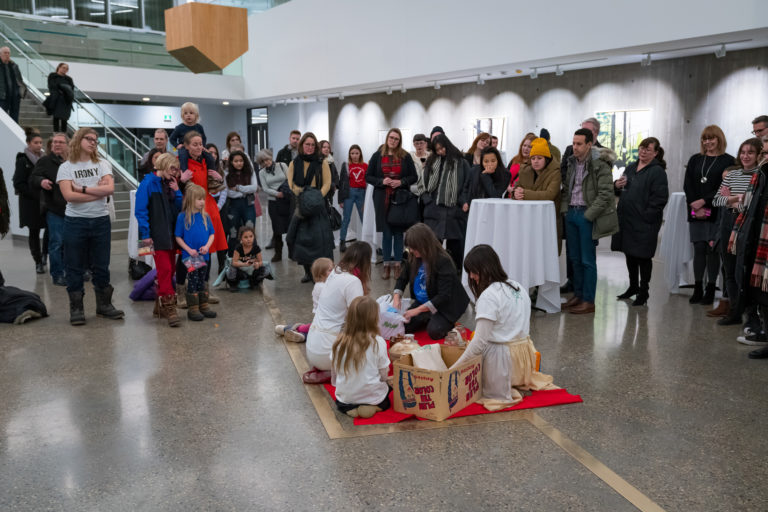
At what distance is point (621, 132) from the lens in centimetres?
1123

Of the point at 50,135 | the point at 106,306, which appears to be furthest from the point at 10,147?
the point at 106,306

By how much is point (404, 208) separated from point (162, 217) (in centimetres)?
296

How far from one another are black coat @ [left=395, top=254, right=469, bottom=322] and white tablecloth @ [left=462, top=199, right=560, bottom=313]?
0.92m

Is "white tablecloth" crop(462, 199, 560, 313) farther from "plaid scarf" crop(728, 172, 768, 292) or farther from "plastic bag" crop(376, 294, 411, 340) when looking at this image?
"plaid scarf" crop(728, 172, 768, 292)

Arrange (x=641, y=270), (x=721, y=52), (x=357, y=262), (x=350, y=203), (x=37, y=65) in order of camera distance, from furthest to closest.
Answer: (x=37, y=65), (x=350, y=203), (x=721, y=52), (x=641, y=270), (x=357, y=262)

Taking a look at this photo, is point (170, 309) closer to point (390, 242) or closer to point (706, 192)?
point (390, 242)

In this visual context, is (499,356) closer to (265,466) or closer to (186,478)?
(265,466)

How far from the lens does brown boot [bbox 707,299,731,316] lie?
575 centimetres

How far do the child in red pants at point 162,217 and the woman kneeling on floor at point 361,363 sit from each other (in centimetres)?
246

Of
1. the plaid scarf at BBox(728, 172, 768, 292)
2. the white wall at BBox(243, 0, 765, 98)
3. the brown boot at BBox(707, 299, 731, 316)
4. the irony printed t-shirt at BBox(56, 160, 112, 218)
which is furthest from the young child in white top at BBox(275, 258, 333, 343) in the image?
the white wall at BBox(243, 0, 765, 98)

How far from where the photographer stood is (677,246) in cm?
664

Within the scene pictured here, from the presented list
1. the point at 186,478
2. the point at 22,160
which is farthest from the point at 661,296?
the point at 22,160

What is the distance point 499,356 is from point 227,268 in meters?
3.95

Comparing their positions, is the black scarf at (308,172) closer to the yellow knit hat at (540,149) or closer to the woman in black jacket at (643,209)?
the yellow knit hat at (540,149)
